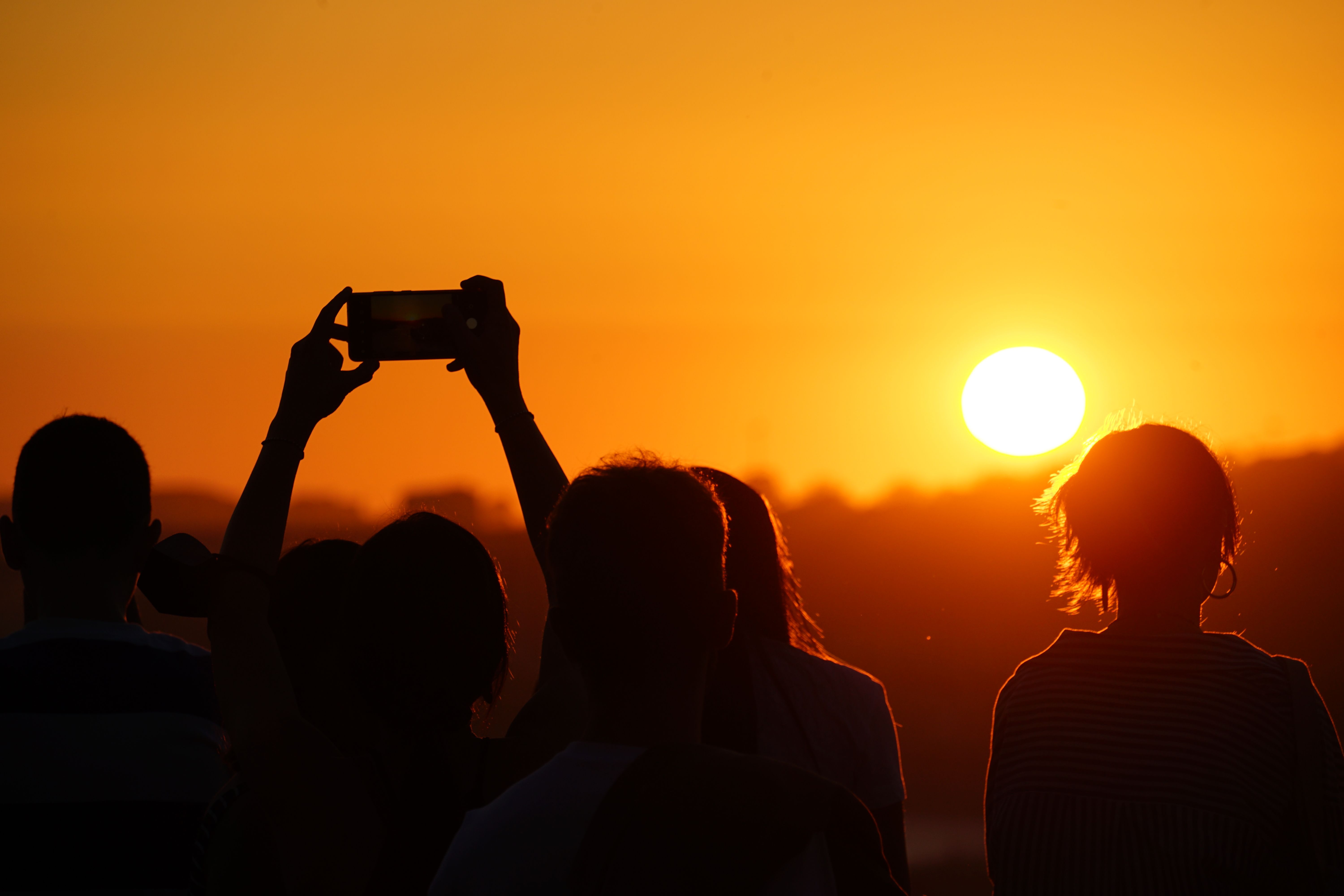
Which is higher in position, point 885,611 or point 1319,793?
point 1319,793

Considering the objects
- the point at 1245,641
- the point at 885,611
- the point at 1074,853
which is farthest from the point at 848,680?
the point at 885,611

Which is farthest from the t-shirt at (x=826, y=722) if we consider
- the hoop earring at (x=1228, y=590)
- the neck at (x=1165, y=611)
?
the hoop earring at (x=1228, y=590)

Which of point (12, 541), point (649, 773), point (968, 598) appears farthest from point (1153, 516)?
point (968, 598)

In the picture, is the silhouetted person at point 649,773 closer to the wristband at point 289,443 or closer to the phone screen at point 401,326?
the wristband at point 289,443

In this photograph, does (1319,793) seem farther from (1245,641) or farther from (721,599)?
(721,599)

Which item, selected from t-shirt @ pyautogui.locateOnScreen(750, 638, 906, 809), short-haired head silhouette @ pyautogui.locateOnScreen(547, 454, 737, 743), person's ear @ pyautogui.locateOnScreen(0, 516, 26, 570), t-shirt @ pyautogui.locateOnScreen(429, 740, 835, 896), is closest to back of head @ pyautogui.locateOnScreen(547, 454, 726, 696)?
short-haired head silhouette @ pyautogui.locateOnScreen(547, 454, 737, 743)

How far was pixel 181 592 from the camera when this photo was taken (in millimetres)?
2936

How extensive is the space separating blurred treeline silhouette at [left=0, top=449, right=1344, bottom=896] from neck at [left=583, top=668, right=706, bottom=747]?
166ft

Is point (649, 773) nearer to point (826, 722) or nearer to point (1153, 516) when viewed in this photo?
point (826, 722)

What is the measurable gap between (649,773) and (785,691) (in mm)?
858

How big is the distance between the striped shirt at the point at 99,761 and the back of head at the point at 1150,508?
229cm

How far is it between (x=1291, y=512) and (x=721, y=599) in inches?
2552

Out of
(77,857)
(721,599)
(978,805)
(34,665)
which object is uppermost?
(721,599)

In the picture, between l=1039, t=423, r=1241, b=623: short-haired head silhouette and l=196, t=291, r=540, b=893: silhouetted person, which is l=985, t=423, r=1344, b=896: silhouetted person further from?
l=196, t=291, r=540, b=893: silhouetted person
